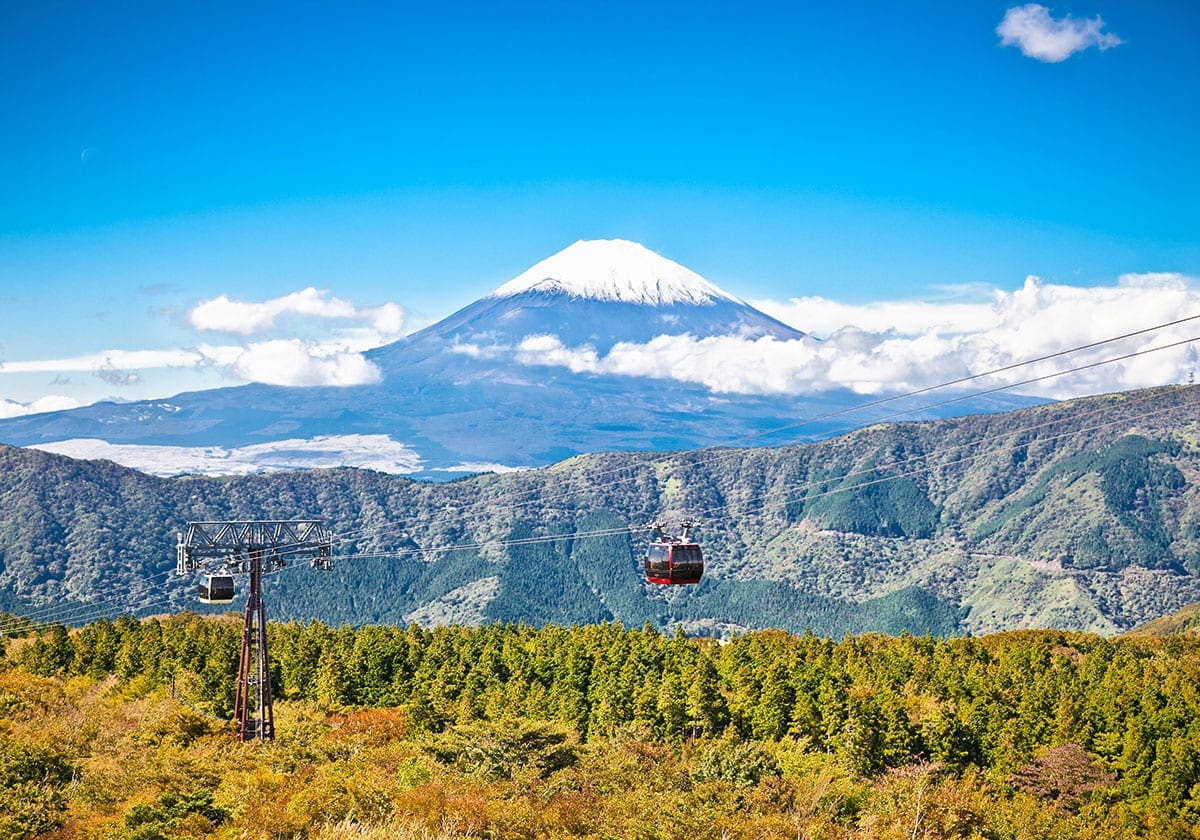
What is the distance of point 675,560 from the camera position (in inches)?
2384

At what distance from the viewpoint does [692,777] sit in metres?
75.1

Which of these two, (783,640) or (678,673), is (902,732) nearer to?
(678,673)

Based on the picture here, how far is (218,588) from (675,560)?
87.9 feet

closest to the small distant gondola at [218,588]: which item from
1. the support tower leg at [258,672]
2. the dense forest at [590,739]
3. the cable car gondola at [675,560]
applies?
the support tower leg at [258,672]

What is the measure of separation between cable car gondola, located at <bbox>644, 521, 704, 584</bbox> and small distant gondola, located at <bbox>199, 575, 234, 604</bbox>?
24.6 meters

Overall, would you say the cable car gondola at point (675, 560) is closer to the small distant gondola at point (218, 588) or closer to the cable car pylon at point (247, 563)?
the cable car pylon at point (247, 563)

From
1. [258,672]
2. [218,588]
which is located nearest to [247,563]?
[218,588]

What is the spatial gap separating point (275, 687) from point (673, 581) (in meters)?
65.5

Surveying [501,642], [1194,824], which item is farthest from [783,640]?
[1194,824]

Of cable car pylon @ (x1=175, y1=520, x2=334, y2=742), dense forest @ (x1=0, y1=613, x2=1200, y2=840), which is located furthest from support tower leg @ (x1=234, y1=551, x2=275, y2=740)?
dense forest @ (x1=0, y1=613, x2=1200, y2=840)

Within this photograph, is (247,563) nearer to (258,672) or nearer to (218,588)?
(218,588)

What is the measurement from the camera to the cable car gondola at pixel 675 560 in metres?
60.6

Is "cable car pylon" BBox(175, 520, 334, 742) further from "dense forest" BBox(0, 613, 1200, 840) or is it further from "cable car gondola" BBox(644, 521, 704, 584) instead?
"cable car gondola" BBox(644, 521, 704, 584)

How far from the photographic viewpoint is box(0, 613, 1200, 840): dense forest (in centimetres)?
5162
